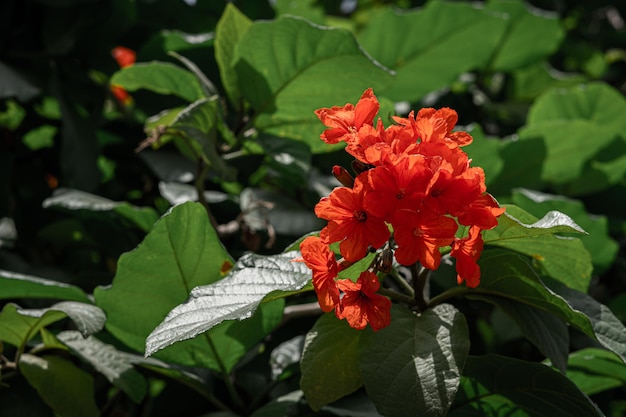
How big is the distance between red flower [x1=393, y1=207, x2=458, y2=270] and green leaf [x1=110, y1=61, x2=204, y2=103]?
58 cm

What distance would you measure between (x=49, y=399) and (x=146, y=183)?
685 millimetres

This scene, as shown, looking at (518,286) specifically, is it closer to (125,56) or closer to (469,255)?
(469,255)

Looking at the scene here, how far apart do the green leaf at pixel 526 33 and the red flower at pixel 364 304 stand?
1.19 metres

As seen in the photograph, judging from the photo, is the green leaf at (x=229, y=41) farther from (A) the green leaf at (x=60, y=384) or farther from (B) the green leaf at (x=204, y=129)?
(A) the green leaf at (x=60, y=384)

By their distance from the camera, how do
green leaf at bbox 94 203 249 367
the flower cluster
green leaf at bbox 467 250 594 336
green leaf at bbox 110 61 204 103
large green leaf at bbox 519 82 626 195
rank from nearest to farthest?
the flower cluster < green leaf at bbox 467 250 594 336 < green leaf at bbox 94 203 249 367 < green leaf at bbox 110 61 204 103 < large green leaf at bbox 519 82 626 195

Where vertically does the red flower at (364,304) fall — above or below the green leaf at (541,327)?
above

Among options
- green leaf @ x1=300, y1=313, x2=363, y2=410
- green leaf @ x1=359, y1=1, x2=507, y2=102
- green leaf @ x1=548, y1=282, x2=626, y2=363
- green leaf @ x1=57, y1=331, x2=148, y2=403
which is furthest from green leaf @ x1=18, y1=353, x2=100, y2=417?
Answer: green leaf @ x1=359, y1=1, x2=507, y2=102

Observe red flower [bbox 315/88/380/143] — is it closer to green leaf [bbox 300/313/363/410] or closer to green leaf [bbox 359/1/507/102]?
green leaf [bbox 300/313/363/410]

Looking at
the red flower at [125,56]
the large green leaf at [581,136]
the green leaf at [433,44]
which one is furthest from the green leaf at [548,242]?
the red flower at [125,56]

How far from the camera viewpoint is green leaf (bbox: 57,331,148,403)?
985mm

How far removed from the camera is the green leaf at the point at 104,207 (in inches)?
47.1

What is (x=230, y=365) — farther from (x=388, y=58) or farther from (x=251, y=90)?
(x=388, y=58)

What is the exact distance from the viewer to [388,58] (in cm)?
155

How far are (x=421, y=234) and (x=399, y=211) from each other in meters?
0.04
